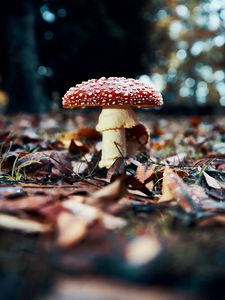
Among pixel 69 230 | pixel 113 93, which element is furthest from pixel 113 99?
pixel 69 230

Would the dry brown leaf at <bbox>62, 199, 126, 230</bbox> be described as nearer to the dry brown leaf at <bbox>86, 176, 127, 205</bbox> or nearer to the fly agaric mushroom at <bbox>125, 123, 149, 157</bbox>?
the dry brown leaf at <bbox>86, 176, 127, 205</bbox>

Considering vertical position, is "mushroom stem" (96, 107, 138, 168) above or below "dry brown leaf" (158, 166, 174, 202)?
above

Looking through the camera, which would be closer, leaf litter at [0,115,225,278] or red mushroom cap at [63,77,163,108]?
leaf litter at [0,115,225,278]

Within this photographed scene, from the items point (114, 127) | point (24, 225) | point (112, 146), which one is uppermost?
point (114, 127)

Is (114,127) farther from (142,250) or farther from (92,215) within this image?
(142,250)

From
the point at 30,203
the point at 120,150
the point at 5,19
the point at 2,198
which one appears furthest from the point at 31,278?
the point at 5,19

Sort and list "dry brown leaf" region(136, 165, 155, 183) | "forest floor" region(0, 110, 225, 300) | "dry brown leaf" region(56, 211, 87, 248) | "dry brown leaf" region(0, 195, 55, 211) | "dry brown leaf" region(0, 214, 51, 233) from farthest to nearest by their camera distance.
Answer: "dry brown leaf" region(136, 165, 155, 183), "dry brown leaf" region(0, 195, 55, 211), "dry brown leaf" region(0, 214, 51, 233), "dry brown leaf" region(56, 211, 87, 248), "forest floor" region(0, 110, 225, 300)

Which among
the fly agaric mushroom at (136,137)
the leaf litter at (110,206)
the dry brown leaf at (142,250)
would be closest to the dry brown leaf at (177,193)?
the leaf litter at (110,206)

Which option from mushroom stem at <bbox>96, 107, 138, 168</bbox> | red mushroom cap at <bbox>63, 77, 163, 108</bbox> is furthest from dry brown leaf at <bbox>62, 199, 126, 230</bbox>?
mushroom stem at <bbox>96, 107, 138, 168</bbox>

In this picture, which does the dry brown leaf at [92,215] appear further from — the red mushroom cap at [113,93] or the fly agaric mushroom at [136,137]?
the fly agaric mushroom at [136,137]
